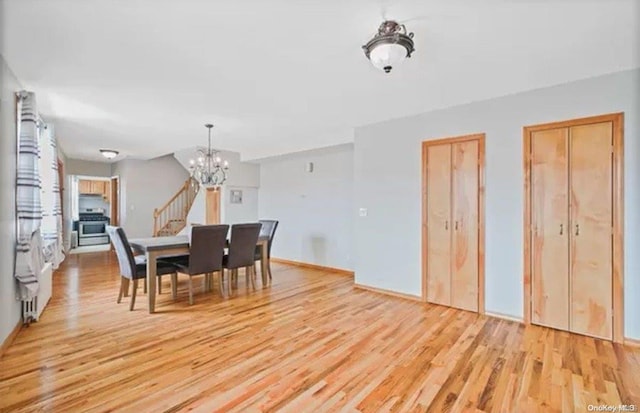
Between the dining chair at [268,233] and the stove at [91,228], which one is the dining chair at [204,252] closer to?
Answer: the dining chair at [268,233]

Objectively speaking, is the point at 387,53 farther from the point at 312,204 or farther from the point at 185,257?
the point at 312,204

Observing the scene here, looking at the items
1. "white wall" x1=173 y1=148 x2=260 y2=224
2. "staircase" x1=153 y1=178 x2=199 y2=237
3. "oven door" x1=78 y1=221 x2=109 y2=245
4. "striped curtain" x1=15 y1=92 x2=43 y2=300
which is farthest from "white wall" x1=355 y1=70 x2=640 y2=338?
"oven door" x1=78 y1=221 x2=109 y2=245

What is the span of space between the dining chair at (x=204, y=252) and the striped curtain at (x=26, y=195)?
133cm

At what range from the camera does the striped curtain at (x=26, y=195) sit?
2.81 meters

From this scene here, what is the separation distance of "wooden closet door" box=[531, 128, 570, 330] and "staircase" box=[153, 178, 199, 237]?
24.4 ft

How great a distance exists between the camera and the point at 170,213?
823 cm

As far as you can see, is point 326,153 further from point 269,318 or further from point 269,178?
point 269,318

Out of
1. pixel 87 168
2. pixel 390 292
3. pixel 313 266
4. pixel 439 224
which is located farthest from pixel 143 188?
pixel 439 224

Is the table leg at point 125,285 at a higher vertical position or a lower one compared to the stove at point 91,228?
lower

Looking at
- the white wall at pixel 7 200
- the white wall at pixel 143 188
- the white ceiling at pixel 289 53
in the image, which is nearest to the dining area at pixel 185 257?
the white wall at pixel 7 200

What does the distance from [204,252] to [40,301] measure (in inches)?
65.6

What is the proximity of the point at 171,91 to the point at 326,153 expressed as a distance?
3117mm

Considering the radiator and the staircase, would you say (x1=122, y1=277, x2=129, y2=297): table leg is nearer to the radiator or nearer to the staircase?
the radiator

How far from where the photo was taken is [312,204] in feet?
20.4
